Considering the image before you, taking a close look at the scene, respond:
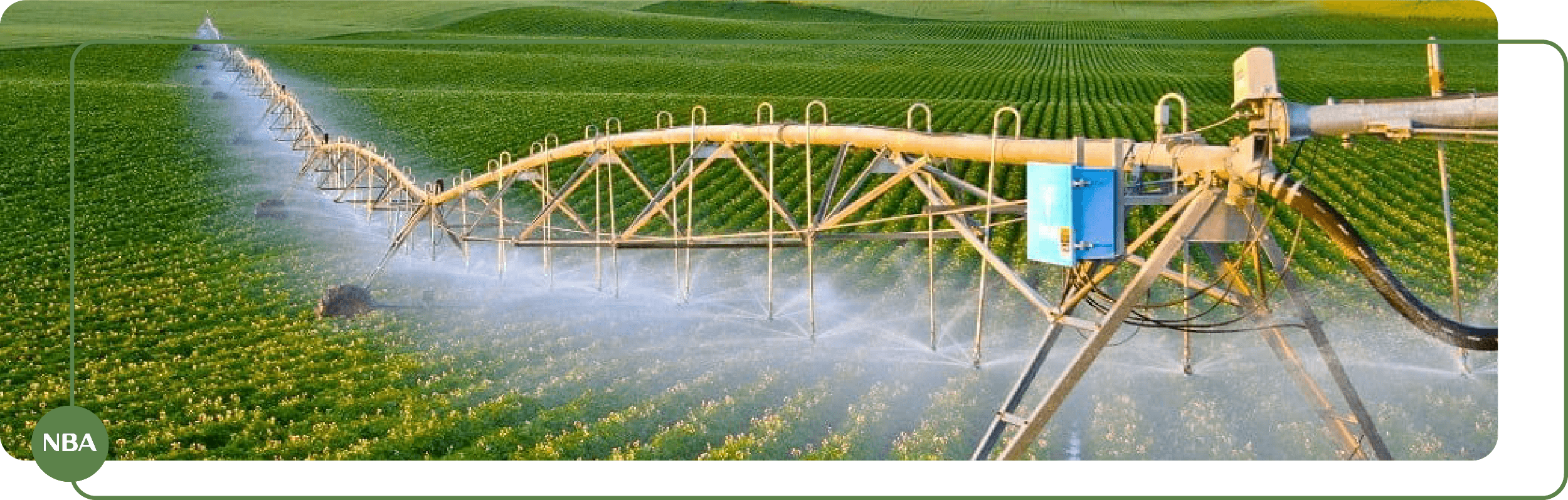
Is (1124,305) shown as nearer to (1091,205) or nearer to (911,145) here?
(1091,205)

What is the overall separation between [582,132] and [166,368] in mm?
3583

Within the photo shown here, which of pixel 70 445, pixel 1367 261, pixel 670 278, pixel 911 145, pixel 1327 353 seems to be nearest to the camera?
pixel 1367 261

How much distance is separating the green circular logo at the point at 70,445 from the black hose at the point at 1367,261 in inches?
215

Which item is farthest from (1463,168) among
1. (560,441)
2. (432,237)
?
(432,237)

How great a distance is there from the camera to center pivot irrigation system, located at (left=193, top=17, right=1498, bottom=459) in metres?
5.75

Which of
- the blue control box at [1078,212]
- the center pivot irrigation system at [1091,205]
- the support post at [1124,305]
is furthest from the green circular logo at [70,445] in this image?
the blue control box at [1078,212]

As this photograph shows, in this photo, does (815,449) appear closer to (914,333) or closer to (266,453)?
(914,333)

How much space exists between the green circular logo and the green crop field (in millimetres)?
121

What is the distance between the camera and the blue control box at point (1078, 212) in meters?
6.00

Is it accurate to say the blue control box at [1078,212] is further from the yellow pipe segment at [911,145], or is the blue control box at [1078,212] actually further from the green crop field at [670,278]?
the green crop field at [670,278]

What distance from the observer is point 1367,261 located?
235 inches

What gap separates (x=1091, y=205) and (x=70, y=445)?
4943 millimetres

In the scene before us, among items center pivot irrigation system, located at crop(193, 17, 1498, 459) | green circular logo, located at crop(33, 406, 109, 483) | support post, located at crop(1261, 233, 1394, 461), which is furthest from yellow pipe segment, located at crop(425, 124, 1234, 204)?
green circular logo, located at crop(33, 406, 109, 483)

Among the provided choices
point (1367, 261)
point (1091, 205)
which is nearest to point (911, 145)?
point (1091, 205)
